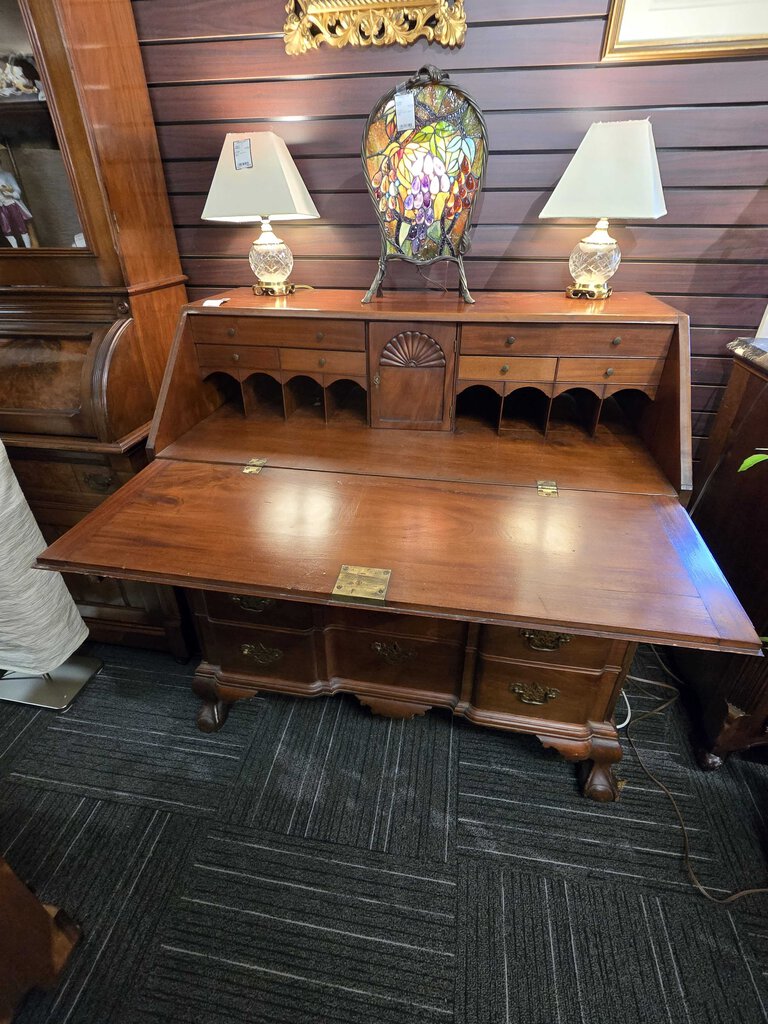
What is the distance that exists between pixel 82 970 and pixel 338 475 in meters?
1.22

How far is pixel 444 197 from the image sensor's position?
142cm

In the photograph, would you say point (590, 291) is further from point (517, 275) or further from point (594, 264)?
point (517, 275)

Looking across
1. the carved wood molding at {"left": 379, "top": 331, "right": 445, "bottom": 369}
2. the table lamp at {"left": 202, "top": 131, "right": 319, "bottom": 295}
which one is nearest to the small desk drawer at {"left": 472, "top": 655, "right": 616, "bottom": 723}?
the carved wood molding at {"left": 379, "top": 331, "right": 445, "bottom": 369}

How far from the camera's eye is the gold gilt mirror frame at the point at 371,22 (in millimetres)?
1362

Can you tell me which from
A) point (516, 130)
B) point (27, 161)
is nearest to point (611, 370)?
point (516, 130)

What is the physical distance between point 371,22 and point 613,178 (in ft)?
2.71

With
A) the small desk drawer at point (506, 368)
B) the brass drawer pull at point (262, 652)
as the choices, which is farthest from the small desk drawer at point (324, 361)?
the brass drawer pull at point (262, 652)

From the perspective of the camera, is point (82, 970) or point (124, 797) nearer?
point (82, 970)

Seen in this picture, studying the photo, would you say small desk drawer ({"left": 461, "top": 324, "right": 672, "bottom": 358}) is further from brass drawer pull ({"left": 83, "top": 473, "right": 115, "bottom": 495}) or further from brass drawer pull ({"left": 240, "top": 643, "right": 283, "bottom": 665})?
brass drawer pull ({"left": 83, "top": 473, "right": 115, "bottom": 495})

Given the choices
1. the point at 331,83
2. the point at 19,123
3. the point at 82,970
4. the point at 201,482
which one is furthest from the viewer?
the point at 331,83

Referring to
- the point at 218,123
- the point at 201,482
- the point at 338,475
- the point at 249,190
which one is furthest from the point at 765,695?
the point at 218,123

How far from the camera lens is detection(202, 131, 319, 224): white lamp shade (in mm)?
1374

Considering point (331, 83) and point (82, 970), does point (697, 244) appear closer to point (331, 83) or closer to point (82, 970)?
point (331, 83)

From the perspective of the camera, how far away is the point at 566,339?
1.31 metres
